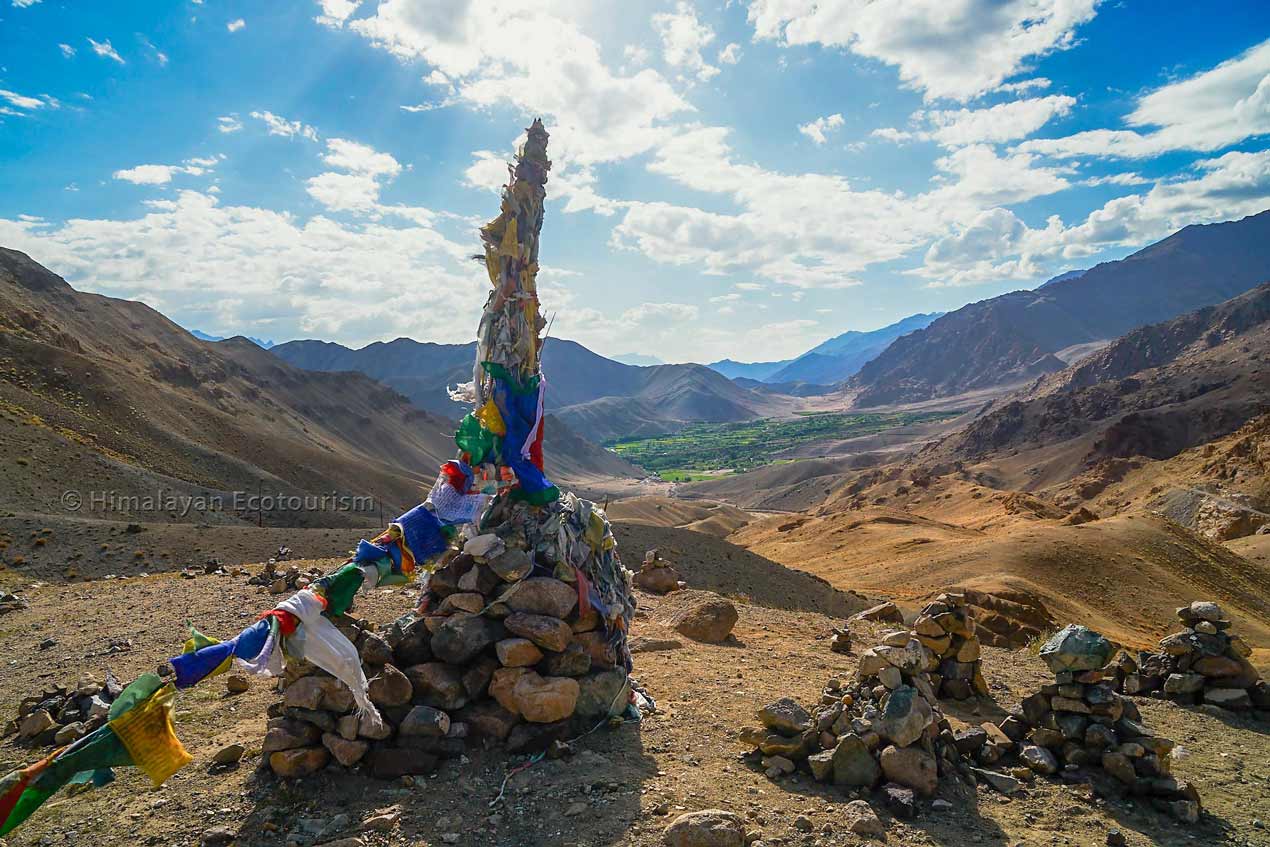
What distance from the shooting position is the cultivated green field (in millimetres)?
131000

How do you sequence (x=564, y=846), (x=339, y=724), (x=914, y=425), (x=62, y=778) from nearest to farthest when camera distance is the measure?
(x=62, y=778) → (x=564, y=846) → (x=339, y=724) → (x=914, y=425)

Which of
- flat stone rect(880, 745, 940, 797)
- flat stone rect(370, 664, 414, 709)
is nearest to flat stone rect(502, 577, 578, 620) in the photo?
flat stone rect(370, 664, 414, 709)

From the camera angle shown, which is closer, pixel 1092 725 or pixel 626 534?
pixel 1092 725

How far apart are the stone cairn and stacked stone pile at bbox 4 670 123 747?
462 inches

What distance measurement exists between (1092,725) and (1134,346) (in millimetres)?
111620

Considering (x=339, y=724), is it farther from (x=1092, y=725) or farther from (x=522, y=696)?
(x=1092, y=725)

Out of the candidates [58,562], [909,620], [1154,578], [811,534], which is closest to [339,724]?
[909,620]

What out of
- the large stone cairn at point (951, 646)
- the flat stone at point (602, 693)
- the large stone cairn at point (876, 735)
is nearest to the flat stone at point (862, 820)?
the large stone cairn at point (876, 735)

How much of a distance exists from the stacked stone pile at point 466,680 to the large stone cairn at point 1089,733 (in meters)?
4.05

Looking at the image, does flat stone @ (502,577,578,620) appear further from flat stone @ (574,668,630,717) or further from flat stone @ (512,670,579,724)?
flat stone @ (574,668,630,717)

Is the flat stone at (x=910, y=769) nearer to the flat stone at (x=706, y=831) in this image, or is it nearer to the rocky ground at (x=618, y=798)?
the rocky ground at (x=618, y=798)

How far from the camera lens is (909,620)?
14.4 metres

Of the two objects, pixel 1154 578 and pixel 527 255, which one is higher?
pixel 527 255

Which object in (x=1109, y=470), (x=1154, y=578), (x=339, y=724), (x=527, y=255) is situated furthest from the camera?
(x=1109, y=470)
